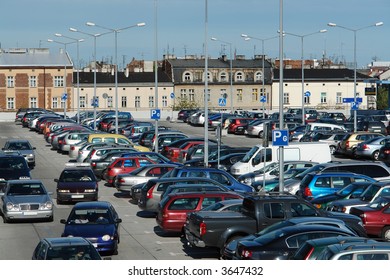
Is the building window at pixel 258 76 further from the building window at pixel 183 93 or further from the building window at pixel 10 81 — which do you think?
the building window at pixel 10 81

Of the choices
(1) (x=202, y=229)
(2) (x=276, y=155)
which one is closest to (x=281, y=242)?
(1) (x=202, y=229)

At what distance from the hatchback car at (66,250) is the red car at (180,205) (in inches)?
275

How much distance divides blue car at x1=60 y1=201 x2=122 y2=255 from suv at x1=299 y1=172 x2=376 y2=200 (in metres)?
9.11

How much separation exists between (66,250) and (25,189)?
12071mm

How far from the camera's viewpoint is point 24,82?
109062 millimetres

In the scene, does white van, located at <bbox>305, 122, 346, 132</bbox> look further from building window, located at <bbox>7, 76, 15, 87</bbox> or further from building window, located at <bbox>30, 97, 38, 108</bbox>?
building window, located at <bbox>7, 76, 15, 87</bbox>

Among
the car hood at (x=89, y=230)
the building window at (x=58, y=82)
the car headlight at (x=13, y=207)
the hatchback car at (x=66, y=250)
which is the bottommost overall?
the car headlight at (x=13, y=207)

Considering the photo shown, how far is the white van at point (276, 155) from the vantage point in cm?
4028

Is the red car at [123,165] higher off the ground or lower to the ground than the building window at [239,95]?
lower

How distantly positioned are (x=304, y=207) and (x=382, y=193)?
218 inches

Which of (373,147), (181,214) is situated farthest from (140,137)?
(181,214)

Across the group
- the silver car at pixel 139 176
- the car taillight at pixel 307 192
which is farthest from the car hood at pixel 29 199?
the car taillight at pixel 307 192

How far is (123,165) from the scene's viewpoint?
38.3 m

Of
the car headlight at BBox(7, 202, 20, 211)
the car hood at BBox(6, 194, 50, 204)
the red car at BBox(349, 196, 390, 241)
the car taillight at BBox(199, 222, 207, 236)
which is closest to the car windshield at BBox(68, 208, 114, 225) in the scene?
the car taillight at BBox(199, 222, 207, 236)
